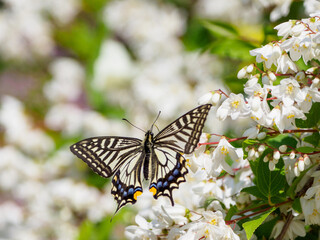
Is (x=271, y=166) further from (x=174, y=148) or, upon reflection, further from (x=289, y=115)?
(x=174, y=148)

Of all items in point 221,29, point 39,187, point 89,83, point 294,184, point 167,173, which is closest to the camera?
point 294,184

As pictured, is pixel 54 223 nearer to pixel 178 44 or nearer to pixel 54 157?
pixel 54 157

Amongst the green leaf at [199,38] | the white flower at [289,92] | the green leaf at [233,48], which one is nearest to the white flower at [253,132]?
the white flower at [289,92]

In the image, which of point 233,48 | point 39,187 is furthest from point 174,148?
point 39,187

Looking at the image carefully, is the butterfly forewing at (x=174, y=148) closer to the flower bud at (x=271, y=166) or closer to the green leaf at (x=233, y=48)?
the flower bud at (x=271, y=166)

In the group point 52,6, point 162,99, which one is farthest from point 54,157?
point 52,6

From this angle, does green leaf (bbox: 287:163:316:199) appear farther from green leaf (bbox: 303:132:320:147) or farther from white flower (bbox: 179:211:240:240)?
white flower (bbox: 179:211:240:240)

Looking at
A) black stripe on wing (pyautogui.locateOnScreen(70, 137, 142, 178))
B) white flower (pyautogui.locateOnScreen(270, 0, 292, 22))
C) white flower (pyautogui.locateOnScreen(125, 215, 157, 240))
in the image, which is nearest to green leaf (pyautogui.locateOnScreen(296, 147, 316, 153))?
white flower (pyautogui.locateOnScreen(125, 215, 157, 240))
